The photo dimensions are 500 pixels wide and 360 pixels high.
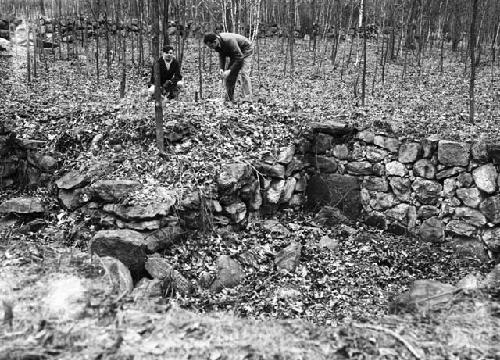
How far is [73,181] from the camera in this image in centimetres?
647

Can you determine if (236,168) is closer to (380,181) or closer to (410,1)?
(380,181)

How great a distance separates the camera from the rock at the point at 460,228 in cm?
672

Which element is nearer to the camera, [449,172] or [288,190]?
[449,172]

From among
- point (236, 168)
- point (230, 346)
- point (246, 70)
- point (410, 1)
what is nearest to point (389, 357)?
point (230, 346)

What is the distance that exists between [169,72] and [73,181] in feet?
9.83

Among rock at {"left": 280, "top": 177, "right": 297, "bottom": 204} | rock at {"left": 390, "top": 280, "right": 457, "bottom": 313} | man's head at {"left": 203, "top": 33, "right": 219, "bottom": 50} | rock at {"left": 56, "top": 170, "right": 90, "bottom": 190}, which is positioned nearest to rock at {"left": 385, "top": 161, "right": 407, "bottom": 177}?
rock at {"left": 280, "top": 177, "right": 297, "bottom": 204}

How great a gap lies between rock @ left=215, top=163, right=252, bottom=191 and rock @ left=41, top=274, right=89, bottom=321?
3.01 meters

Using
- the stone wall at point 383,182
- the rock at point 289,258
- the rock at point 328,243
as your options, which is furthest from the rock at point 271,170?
the rock at point 289,258

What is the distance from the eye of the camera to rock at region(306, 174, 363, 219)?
7.47 m

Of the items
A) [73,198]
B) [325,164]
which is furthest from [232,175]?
[73,198]

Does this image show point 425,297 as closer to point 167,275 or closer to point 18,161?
point 167,275

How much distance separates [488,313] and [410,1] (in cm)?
1509

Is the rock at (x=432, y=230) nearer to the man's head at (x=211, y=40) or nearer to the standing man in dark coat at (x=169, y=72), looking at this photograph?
the man's head at (x=211, y=40)

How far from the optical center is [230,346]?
9.13 ft
